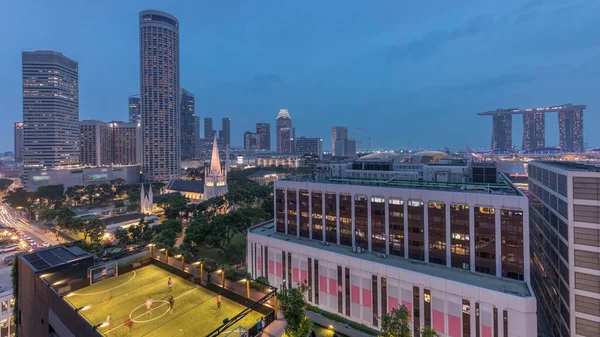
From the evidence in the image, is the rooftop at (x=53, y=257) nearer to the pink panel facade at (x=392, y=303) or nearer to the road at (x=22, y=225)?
the pink panel facade at (x=392, y=303)

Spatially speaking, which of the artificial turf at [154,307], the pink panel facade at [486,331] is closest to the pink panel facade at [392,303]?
the pink panel facade at [486,331]

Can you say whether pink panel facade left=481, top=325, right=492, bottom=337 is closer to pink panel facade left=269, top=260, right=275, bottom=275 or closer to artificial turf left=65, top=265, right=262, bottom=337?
artificial turf left=65, top=265, right=262, bottom=337

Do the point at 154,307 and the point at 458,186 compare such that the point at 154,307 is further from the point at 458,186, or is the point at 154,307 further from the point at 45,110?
the point at 45,110

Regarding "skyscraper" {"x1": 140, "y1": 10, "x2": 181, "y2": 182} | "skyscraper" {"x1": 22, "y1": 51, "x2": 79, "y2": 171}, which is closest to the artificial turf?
"skyscraper" {"x1": 140, "y1": 10, "x2": 181, "y2": 182}

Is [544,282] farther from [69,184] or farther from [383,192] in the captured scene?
[69,184]

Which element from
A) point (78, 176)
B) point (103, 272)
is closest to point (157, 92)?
point (78, 176)

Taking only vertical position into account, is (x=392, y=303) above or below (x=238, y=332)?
below
